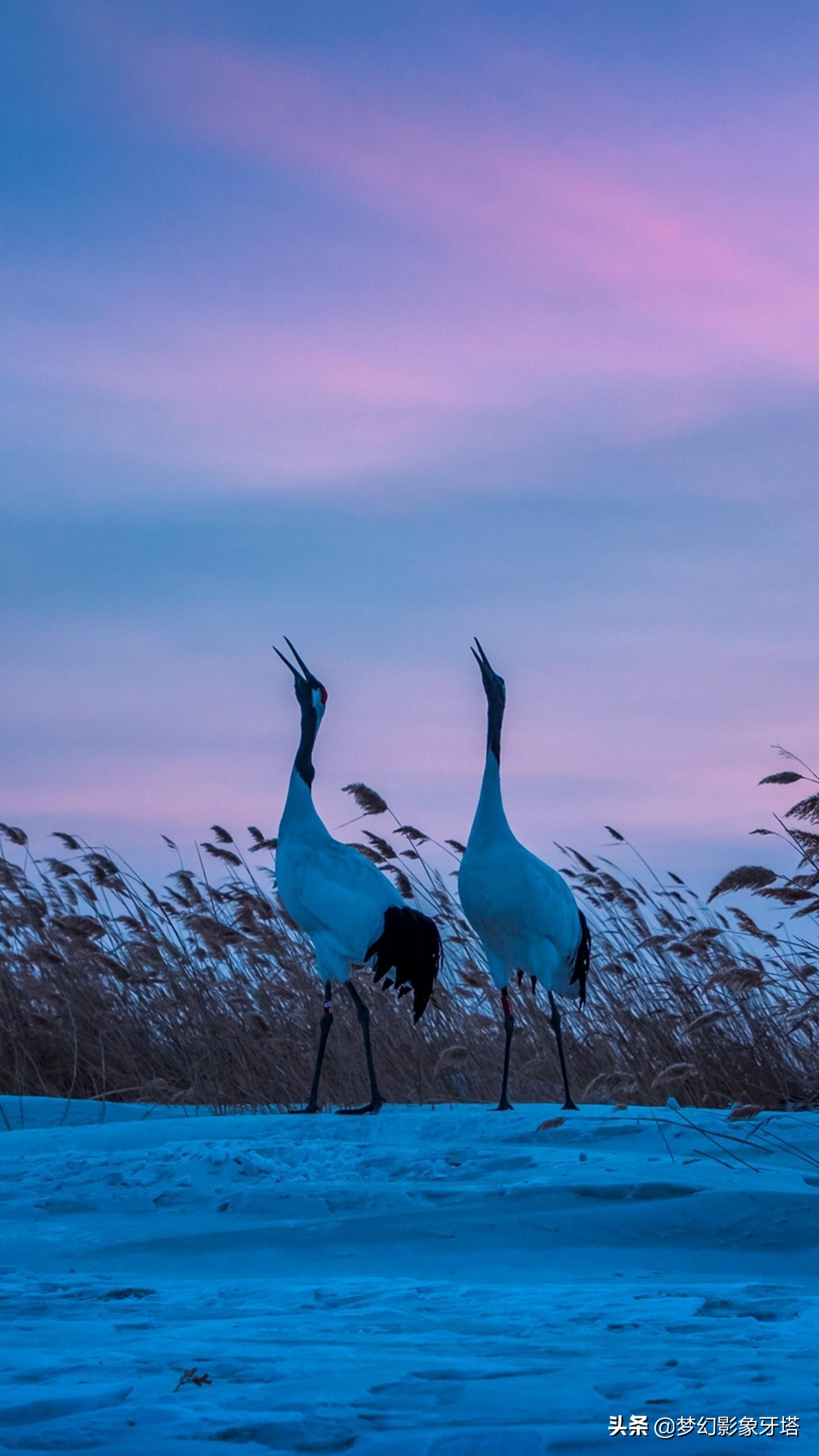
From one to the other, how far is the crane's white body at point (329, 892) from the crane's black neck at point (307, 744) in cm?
38

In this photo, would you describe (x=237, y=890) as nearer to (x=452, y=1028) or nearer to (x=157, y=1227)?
(x=452, y=1028)

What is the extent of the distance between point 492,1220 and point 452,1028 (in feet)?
16.5

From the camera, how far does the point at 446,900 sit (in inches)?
427

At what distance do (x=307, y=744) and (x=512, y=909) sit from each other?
189 centimetres

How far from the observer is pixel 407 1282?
3.75m

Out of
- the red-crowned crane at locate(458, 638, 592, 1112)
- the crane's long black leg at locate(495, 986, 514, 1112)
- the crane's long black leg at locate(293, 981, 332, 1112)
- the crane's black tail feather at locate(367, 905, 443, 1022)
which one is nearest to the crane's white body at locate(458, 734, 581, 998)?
the red-crowned crane at locate(458, 638, 592, 1112)

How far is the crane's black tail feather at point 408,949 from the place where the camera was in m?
7.95

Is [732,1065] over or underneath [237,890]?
underneath

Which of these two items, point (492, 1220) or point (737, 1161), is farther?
point (737, 1161)

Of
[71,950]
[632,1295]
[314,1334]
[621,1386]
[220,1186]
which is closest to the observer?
[621,1386]

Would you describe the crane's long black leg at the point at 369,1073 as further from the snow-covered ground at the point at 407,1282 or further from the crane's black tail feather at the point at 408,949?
the snow-covered ground at the point at 407,1282

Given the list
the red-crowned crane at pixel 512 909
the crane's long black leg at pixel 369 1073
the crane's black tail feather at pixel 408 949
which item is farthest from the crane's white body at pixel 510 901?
the crane's long black leg at pixel 369 1073

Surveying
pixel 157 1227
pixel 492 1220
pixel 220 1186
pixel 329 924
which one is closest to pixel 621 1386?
pixel 492 1220

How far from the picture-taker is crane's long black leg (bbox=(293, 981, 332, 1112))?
25.1 ft
